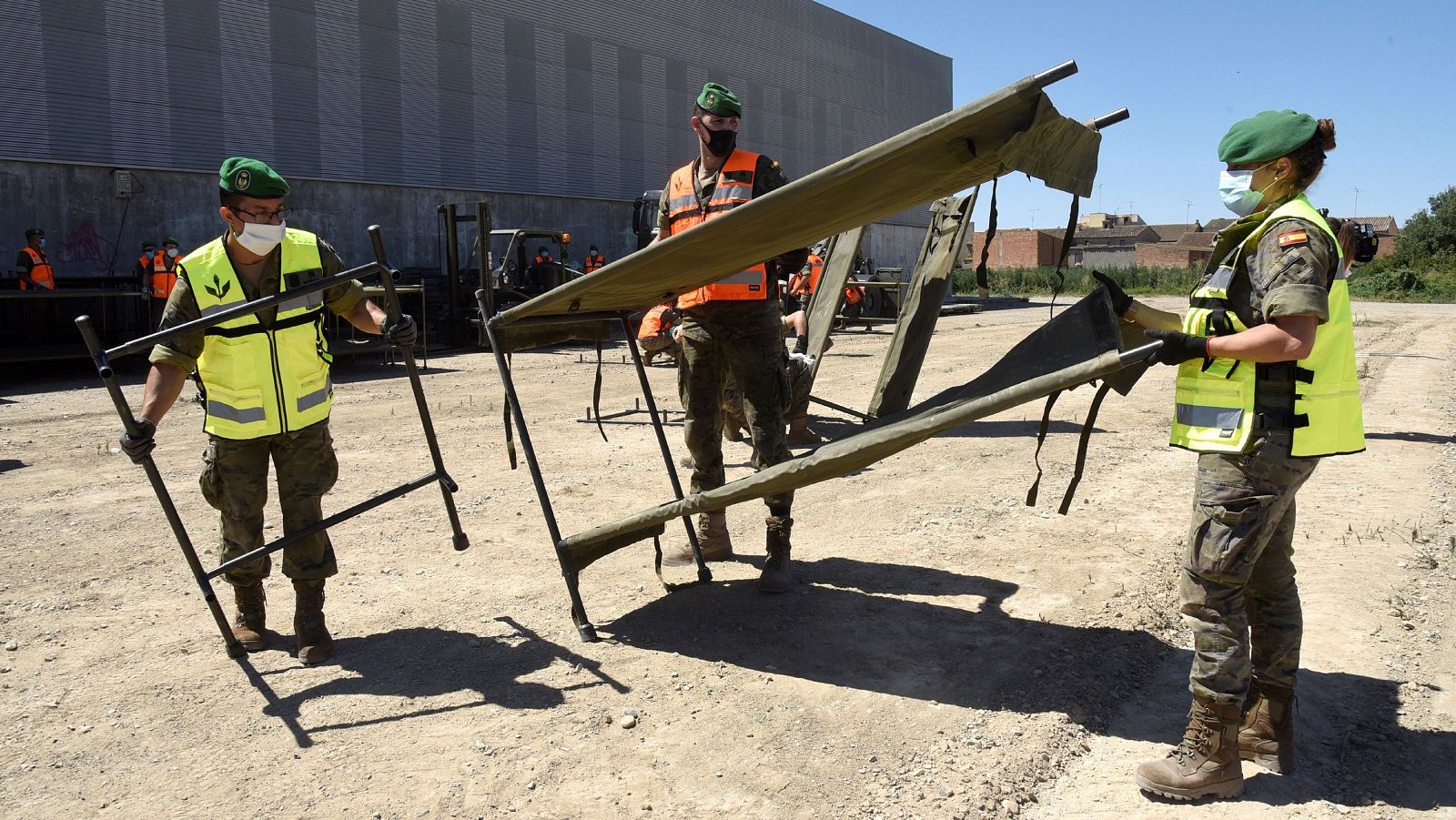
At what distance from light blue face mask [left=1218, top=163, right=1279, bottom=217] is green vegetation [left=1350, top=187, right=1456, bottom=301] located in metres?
37.5

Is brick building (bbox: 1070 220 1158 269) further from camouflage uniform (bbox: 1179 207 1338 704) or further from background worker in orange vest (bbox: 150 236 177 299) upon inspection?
camouflage uniform (bbox: 1179 207 1338 704)

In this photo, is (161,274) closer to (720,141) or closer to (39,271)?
(39,271)

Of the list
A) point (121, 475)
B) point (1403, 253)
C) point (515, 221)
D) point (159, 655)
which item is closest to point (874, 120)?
point (515, 221)

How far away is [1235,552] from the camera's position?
2.80 m

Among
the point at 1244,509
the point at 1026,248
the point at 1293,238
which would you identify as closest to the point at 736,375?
the point at 1244,509

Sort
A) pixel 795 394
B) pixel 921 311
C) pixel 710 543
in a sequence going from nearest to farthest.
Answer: pixel 710 543, pixel 921 311, pixel 795 394

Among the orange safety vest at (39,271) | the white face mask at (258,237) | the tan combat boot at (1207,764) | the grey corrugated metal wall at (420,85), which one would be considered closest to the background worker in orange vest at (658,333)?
the white face mask at (258,237)

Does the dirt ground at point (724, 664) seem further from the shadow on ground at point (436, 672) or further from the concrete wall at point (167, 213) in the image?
the concrete wall at point (167, 213)

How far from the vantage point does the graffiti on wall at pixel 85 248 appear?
16609mm

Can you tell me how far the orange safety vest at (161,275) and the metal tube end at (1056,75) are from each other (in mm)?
14901

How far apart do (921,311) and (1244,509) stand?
15.8ft

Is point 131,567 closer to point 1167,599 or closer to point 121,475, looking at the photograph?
point 121,475

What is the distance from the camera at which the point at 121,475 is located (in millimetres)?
7297

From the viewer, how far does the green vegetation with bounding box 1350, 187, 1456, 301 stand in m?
41.3
